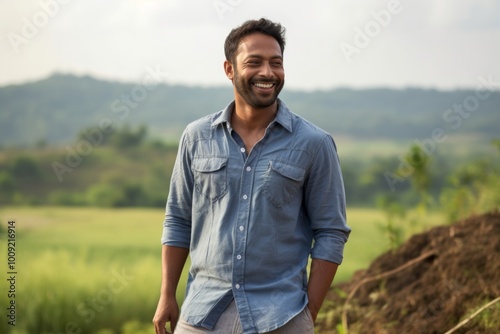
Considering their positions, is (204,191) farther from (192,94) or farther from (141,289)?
(192,94)

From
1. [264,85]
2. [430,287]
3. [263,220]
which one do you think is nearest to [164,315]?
[263,220]

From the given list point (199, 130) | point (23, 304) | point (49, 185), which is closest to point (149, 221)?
point (49, 185)

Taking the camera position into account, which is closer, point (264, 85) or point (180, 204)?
point (264, 85)

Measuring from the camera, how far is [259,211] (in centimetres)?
269

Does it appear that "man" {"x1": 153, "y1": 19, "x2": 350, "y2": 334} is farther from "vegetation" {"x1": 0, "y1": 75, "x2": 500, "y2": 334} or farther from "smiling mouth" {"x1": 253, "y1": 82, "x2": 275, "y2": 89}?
"vegetation" {"x1": 0, "y1": 75, "x2": 500, "y2": 334}

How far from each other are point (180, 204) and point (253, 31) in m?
0.69

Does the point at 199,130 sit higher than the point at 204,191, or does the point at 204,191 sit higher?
the point at 199,130

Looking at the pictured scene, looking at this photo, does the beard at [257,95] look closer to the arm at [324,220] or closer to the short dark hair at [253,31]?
the short dark hair at [253,31]

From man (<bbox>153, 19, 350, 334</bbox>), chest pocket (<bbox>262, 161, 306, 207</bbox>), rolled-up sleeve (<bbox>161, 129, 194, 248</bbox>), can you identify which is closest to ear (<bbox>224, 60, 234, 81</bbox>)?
man (<bbox>153, 19, 350, 334</bbox>)

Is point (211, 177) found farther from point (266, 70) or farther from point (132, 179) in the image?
point (132, 179)

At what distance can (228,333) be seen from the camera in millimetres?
2660

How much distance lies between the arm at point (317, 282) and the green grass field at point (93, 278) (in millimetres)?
3418

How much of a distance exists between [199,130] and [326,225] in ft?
1.95

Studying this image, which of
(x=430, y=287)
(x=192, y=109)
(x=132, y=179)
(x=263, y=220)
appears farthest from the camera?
(x=192, y=109)
